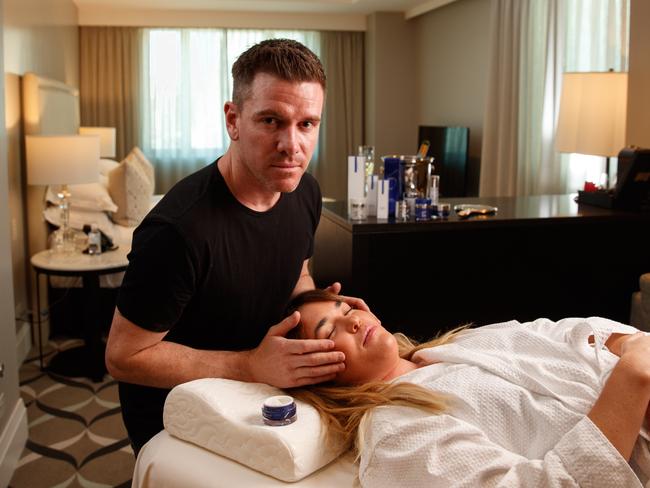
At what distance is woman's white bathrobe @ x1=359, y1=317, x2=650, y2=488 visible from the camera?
119cm

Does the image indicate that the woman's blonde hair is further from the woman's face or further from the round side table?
the round side table

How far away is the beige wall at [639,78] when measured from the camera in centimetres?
351

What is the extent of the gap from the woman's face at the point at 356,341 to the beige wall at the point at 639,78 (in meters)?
2.56

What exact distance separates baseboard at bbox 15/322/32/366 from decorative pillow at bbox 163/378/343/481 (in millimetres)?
2859

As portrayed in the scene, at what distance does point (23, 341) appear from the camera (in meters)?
4.09

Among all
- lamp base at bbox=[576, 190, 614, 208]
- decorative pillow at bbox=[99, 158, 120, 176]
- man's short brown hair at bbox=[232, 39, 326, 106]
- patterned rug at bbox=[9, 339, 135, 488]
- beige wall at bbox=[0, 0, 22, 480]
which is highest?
man's short brown hair at bbox=[232, 39, 326, 106]

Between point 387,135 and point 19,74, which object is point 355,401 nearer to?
point 19,74

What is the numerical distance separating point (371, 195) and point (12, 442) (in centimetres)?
169

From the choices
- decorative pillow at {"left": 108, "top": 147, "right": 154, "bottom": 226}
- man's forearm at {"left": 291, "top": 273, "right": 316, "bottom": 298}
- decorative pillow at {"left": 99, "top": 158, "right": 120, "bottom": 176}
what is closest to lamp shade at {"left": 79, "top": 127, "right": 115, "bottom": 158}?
decorative pillow at {"left": 99, "top": 158, "right": 120, "bottom": 176}

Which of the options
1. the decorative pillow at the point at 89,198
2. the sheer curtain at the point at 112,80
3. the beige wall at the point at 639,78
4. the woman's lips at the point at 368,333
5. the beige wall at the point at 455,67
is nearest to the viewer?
the woman's lips at the point at 368,333

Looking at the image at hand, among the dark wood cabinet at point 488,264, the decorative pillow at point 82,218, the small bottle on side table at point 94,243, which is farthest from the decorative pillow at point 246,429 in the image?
the decorative pillow at point 82,218

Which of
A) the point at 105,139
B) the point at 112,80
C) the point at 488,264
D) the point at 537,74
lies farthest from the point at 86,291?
the point at 112,80

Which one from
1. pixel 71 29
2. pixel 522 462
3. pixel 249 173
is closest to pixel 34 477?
pixel 249 173

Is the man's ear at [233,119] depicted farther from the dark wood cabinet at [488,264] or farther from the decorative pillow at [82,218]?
the decorative pillow at [82,218]
